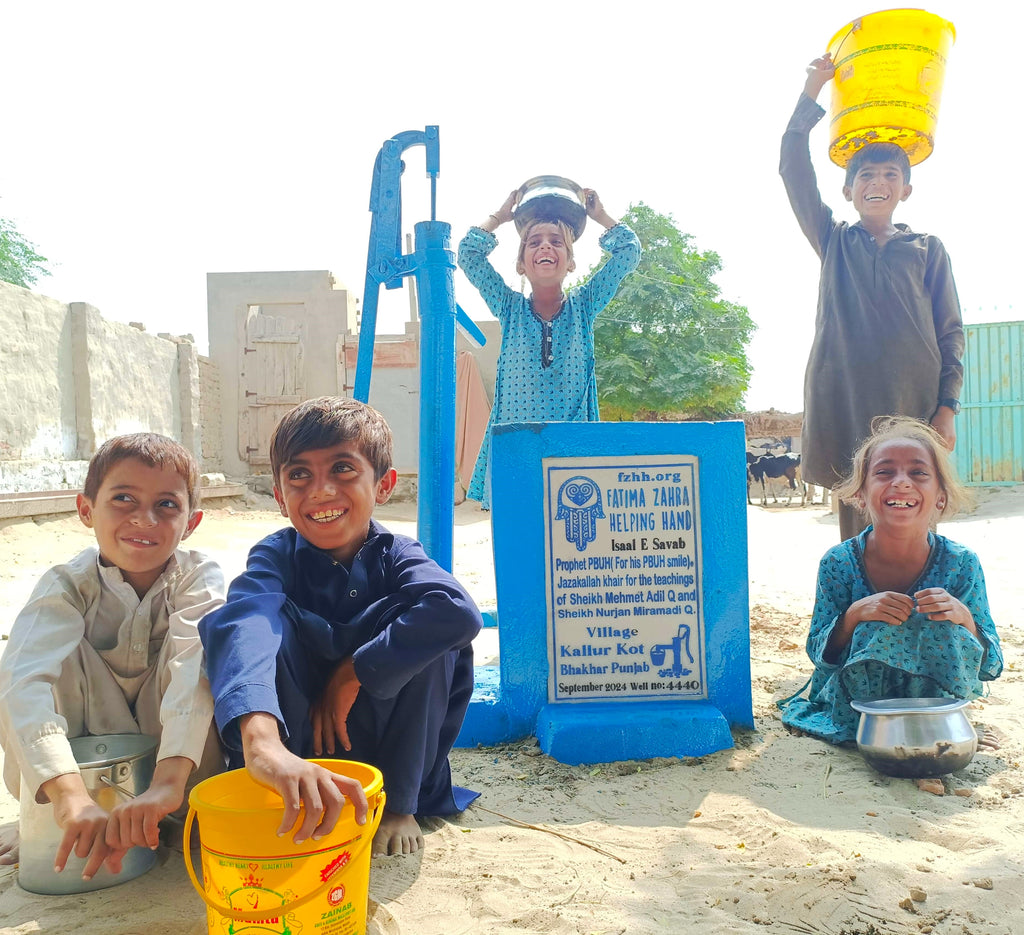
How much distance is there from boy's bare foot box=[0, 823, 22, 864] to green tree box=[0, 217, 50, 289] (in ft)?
79.5

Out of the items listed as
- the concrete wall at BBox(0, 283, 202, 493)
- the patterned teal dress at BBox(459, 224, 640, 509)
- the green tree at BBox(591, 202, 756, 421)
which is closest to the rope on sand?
the patterned teal dress at BBox(459, 224, 640, 509)

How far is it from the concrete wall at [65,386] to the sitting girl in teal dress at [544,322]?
5.96m

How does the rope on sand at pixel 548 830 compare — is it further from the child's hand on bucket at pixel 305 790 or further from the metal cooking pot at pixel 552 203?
the metal cooking pot at pixel 552 203

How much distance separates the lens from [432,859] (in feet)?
5.51

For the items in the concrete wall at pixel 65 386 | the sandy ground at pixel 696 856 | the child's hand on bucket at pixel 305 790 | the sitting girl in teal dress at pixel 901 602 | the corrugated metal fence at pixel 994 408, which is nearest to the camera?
the child's hand on bucket at pixel 305 790

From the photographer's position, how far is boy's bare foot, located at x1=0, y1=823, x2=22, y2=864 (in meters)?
1.68

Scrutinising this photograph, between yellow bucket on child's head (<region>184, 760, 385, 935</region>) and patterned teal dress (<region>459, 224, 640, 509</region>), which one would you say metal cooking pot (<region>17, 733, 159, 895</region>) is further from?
patterned teal dress (<region>459, 224, 640, 509</region>)

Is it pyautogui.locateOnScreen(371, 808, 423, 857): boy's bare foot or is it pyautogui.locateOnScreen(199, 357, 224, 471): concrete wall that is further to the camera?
pyautogui.locateOnScreen(199, 357, 224, 471): concrete wall

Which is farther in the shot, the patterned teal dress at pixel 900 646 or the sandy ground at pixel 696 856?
the patterned teal dress at pixel 900 646

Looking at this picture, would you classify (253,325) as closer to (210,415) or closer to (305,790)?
(210,415)

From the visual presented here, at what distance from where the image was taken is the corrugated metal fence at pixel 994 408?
12156 mm

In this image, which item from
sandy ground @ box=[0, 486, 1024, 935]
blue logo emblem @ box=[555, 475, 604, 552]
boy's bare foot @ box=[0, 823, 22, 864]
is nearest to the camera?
sandy ground @ box=[0, 486, 1024, 935]

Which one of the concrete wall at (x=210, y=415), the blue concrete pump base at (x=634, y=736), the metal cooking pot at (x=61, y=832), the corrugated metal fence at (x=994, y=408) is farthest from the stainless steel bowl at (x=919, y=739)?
the corrugated metal fence at (x=994, y=408)

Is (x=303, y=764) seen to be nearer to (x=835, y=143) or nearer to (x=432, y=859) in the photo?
(x=432, y=859)
